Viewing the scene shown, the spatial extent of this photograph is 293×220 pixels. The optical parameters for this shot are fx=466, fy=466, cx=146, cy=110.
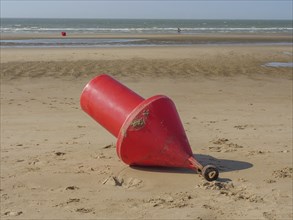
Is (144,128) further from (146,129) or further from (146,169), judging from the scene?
(146,169)

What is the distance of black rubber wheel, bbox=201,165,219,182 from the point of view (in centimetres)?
450

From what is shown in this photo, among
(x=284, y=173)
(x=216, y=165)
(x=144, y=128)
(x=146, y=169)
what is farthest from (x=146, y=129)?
(x=284, y=173)

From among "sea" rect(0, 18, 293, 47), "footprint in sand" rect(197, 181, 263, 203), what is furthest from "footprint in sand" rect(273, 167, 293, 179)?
"sea" rect(0, 18, 293, 47)

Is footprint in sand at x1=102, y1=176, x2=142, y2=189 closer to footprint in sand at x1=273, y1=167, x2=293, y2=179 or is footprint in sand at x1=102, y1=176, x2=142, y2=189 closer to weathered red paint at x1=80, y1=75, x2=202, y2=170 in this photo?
weathered red paint at x1=80, y1=75, x2=202, y2=170

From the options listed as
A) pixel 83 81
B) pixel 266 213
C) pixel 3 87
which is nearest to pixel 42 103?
pixel 3 87

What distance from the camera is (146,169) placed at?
4914 mm

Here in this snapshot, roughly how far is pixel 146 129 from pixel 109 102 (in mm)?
628

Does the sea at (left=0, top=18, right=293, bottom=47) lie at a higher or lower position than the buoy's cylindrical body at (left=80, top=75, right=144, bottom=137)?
lower

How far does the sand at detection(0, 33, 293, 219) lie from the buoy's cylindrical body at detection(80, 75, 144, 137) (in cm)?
52

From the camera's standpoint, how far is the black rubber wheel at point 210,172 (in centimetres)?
450

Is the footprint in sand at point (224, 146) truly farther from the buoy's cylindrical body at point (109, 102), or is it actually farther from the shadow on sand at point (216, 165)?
the buoy's cylindrical body at point (109, 102)

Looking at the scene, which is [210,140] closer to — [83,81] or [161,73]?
[83,81]

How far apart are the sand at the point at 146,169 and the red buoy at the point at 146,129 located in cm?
15

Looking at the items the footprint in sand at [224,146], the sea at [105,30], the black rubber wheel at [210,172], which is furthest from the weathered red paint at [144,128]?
the sea at [105,30]
